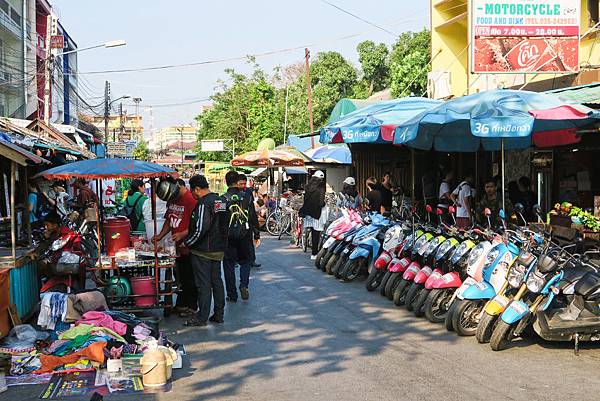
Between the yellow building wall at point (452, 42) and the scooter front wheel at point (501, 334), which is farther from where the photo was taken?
the yellow building wall at point (452, 42)

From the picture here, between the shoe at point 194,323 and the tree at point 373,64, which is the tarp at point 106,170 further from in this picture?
the tree at point 373,64

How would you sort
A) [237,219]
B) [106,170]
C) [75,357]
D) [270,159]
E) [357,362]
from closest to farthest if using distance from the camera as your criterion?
1. [75,357]
2. [357,362]
3. [106,170]
4. [237,219]
5. [270,159]

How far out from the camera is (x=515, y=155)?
15797mm

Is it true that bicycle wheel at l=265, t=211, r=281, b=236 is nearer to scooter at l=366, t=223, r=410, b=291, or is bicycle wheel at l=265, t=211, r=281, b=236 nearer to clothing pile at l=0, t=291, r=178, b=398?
scooter at l=366, t=223, r=410, b=291

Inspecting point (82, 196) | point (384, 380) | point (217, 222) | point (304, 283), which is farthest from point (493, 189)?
point (82, 196)

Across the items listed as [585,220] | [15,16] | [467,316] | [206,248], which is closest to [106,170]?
[206,248]

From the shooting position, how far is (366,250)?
1180 cm

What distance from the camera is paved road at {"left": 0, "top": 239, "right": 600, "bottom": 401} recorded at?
5.97m

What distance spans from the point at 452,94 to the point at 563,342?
14.0m

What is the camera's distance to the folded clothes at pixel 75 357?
22.0ft

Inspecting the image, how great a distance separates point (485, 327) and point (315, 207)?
7.49 meters

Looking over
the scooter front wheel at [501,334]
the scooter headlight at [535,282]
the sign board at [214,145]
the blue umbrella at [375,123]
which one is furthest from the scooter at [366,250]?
the sign board at [214,145]

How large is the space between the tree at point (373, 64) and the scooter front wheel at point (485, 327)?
35507mm

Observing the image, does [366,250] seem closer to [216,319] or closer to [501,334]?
[216,319]
